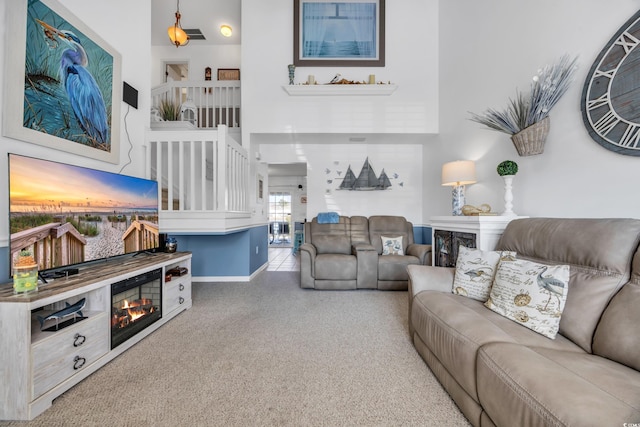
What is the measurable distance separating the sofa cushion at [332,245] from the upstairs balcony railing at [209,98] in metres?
2.52

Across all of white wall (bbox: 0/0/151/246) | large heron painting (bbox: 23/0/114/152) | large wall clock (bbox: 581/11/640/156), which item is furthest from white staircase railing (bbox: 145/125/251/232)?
large wall clock (bbox: 581/11/640/156)

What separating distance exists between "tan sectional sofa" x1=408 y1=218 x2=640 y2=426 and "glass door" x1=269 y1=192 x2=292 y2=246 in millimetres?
6950

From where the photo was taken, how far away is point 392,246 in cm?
390

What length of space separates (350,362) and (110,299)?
63.8 inches

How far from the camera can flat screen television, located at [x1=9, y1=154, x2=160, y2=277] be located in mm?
1418

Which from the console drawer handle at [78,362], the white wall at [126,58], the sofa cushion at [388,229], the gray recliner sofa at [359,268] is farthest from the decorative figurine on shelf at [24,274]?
the sofa cushion at [388,229]

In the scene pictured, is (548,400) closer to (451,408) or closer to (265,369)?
(451,408)

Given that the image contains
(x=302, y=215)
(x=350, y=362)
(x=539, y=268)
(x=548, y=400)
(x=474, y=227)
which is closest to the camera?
(x=548, y=400)

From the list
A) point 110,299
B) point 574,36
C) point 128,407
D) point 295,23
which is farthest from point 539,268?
point 295,23

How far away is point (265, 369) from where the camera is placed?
1.67m

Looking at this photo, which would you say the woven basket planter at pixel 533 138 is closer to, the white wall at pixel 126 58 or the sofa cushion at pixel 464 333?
the sofa cushion at pixel 464 333

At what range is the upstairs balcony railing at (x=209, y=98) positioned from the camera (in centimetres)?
457

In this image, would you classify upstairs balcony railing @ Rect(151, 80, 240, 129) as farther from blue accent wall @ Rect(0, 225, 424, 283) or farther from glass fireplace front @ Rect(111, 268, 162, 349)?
glass fireplace front @ Rect(111, 268, 162, 349)

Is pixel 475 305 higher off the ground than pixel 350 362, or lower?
Result: higher
